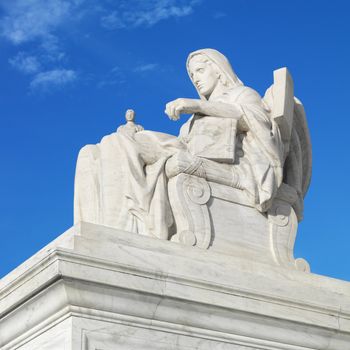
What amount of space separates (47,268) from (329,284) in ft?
9.48

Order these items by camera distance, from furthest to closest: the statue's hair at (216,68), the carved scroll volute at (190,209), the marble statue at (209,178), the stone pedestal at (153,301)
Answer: the statue's hair at (216,68), the marble statue at (209,178), the carved scroll volute at (190,209), the stone pedestal at (153,301)

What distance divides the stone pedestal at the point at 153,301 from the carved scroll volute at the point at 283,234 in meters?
0.36

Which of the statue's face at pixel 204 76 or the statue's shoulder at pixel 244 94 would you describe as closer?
the statue's shoulder at pixel 244 94

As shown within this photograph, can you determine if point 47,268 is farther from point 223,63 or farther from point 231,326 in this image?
point 223,63

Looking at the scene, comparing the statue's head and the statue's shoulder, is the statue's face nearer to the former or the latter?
the statue's head

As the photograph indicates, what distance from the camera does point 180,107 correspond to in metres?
8.45

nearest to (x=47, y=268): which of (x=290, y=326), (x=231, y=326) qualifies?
(x=231, y=326)

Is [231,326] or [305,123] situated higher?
[305,123]

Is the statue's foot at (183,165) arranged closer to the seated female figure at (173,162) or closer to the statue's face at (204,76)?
the seated female figure at (173,162)

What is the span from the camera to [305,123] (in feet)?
31.2

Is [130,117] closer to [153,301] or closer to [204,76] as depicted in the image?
[204,76]

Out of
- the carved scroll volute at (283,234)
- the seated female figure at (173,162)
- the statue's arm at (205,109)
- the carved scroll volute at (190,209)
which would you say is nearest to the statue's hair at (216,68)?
the seated female figure at (173,162)

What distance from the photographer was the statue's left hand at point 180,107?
8.46 meters

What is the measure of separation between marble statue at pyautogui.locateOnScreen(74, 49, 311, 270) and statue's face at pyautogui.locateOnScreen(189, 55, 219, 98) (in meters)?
0.32
